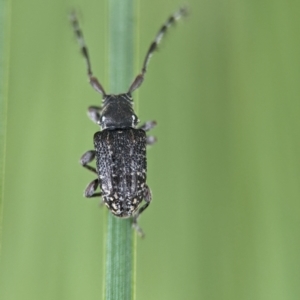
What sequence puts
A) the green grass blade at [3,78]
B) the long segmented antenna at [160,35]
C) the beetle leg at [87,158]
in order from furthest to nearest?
the long segmented antenna at [160,35], the beetle leg at [87,158], the green grass blade at [3,78]

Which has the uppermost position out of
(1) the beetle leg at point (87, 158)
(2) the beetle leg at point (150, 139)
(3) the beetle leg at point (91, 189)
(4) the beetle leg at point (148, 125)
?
(4) the beetle leg at point (148, 125)

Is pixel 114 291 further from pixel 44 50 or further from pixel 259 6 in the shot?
pixel 259 6

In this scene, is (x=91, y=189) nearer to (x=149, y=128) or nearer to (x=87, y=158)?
(x=87, y=158)

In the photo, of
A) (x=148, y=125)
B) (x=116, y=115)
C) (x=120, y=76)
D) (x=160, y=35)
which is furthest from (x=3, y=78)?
(x=160, y=35)

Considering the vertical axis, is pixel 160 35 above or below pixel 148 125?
above

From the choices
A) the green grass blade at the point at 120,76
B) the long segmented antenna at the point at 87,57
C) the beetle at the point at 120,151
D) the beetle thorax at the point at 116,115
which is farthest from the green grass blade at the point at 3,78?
the beetle thorax at the point at 116,115

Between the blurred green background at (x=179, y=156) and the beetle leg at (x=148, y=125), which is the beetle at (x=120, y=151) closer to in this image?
the beetle leg at (x=148, y=125)

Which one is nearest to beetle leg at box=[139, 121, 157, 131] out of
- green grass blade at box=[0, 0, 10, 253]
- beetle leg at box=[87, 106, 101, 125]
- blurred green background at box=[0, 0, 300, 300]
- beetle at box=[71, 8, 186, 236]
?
beetle at box=[71, 8, 186, 236]

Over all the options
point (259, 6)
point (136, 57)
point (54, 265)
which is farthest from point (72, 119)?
point (259, 6)
